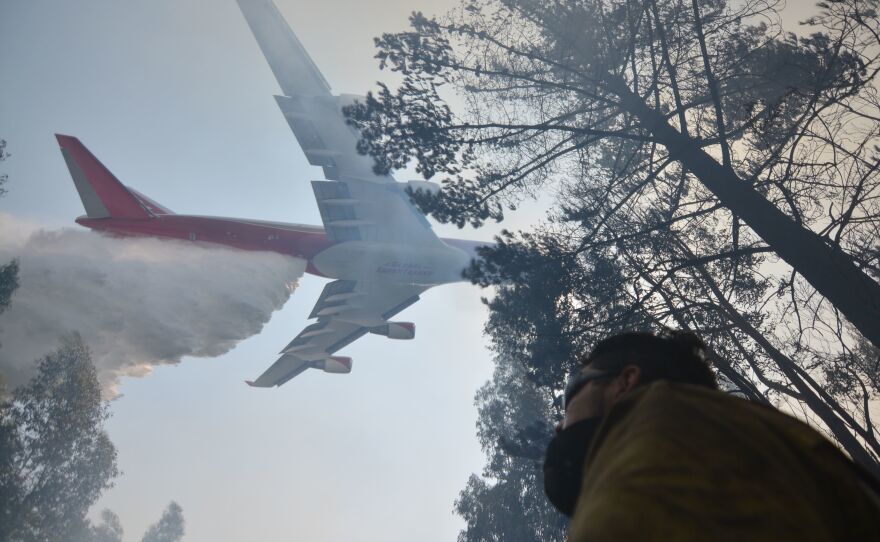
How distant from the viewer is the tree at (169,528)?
67.6 meters

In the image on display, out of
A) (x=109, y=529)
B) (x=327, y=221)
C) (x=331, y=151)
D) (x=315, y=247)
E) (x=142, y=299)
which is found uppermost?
(x=331, y=151)

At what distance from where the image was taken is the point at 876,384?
7523 mm

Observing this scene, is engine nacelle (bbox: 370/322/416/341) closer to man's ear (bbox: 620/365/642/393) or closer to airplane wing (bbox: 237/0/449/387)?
airplane wing (bbox: 237/0/449/387)

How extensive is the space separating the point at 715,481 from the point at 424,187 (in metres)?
8.72

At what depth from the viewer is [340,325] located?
22672mm

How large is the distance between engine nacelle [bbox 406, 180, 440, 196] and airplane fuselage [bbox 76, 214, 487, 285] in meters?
8.43

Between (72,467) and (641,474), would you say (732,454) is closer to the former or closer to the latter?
(641,474)

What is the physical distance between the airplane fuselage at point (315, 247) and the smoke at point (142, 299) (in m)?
0.46

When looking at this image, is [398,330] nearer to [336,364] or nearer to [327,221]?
[336,364]

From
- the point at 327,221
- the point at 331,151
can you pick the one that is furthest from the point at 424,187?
the point at 327,221

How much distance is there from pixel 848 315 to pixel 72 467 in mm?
31856

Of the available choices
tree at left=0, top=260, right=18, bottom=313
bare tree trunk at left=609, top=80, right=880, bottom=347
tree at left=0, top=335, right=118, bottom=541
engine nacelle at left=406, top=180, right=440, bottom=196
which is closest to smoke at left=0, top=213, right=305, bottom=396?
tree at left=0, top=260, right=18, bottom=313

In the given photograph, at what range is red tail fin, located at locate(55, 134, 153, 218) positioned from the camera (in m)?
17.3

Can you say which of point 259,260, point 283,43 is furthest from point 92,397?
point 283,43
